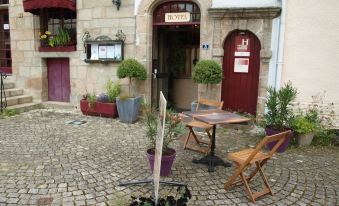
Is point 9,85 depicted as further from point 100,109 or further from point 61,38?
point 100,109

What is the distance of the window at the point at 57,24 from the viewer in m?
8.84

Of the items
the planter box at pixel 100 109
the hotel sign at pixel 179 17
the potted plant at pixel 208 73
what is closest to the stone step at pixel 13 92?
the planter box at pixel 100 109

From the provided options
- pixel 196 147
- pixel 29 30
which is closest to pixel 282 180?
pixel 196 147

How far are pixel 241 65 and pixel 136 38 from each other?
270 cm

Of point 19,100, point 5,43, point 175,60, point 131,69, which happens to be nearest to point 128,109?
point 131,69

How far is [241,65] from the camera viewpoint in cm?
719

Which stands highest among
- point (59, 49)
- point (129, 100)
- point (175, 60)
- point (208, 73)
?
point (59, 49)

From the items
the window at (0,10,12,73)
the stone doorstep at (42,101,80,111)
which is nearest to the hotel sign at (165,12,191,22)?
the stone doorstep at (42,101,80,111)

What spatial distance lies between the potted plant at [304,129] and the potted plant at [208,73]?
5.94ft

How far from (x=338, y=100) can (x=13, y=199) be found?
5.98m

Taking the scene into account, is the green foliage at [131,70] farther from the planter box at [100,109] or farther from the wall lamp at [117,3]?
the wall lamp at [117,3]

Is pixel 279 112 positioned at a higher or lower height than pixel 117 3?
lower

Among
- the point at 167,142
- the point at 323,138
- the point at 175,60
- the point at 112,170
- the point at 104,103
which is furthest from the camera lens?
the point at 175,60

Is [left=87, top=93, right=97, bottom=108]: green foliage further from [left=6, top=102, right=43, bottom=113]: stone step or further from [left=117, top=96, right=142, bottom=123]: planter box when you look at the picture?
[left=6, top=102, right=43, bottom=113]: stone step
